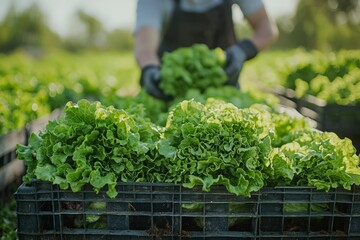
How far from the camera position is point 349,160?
2822 millimetres

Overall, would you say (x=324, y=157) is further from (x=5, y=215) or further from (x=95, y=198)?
(x=5, y=215)

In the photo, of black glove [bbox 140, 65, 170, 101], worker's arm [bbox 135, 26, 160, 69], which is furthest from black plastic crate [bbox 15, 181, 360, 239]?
worker's arm [bbox 135, 26, 160, 69]

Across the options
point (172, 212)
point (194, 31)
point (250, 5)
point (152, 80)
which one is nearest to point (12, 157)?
point (152, 80)

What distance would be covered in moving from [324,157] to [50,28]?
331 feet

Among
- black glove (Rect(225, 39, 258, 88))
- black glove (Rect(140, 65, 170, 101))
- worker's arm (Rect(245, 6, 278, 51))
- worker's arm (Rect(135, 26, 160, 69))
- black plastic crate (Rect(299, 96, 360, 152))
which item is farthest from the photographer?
worker's arm (Rect(245, 6, 278, 51))

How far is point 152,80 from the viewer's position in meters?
5.38

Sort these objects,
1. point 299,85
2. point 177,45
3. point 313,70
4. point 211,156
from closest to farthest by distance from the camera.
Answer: point 211,156
point 177,45
point 299,85
point 313,70

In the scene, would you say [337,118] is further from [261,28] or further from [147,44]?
[147,44]

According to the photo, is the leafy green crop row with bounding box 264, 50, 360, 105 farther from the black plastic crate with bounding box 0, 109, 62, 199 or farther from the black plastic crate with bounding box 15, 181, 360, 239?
the black plastic crate with bounding box 0, 109, 62, 199

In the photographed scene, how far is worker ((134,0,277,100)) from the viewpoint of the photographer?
217 inches

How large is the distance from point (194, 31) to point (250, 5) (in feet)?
3.05

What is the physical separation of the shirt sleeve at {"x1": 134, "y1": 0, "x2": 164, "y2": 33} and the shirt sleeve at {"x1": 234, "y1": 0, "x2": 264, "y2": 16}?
49.0 inches

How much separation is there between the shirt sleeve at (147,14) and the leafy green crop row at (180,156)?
10.6ft

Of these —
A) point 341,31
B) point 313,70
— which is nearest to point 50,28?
point 341,31
